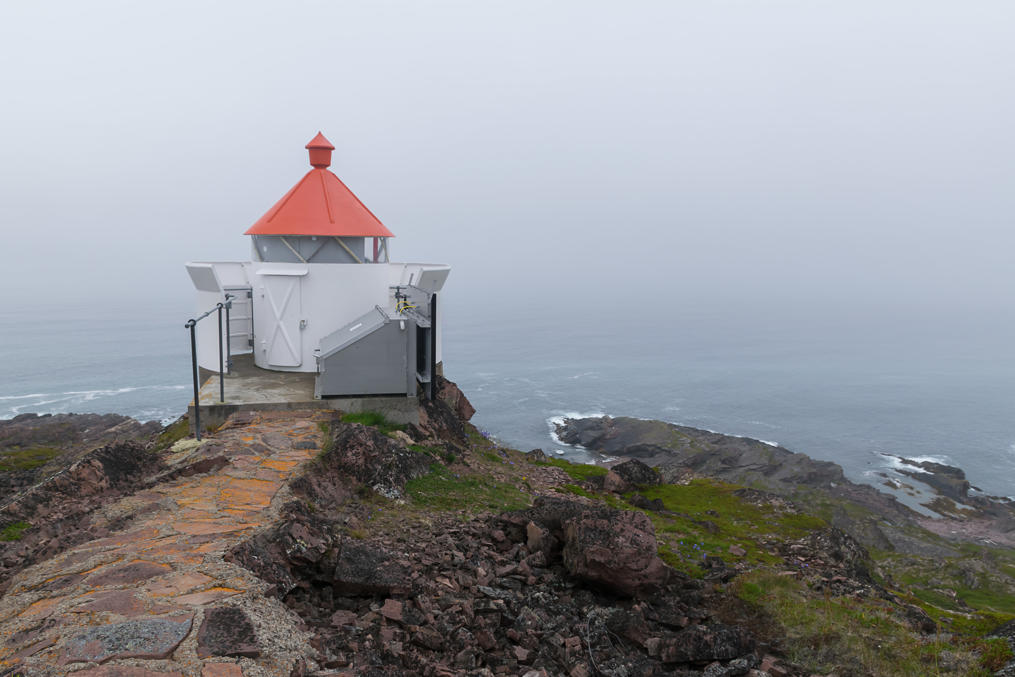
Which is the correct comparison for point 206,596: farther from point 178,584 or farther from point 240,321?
point 240,321

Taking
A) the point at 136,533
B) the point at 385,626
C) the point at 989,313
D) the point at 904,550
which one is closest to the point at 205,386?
the point at 136,533

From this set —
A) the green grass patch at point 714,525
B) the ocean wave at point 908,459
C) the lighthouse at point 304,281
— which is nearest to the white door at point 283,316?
the lighthouse at point 304,281

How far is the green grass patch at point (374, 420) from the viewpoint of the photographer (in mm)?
13188

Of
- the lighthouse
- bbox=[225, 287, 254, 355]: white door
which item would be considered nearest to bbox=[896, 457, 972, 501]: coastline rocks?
the lighthouse

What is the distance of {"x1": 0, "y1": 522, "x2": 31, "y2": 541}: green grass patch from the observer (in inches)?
302

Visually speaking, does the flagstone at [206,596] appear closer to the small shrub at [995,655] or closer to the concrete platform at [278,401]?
the concrete platform at [278,401]

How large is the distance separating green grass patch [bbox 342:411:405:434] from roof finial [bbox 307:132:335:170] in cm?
827

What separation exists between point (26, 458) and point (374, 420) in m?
35.2

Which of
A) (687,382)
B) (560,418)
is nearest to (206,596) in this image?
(560,418)

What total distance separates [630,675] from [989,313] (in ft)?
797

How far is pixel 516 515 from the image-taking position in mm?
9453

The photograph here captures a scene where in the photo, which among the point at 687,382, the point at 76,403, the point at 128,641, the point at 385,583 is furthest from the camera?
the point at 687,382

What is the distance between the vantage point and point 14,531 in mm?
7871

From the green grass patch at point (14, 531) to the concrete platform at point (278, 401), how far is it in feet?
14.4
